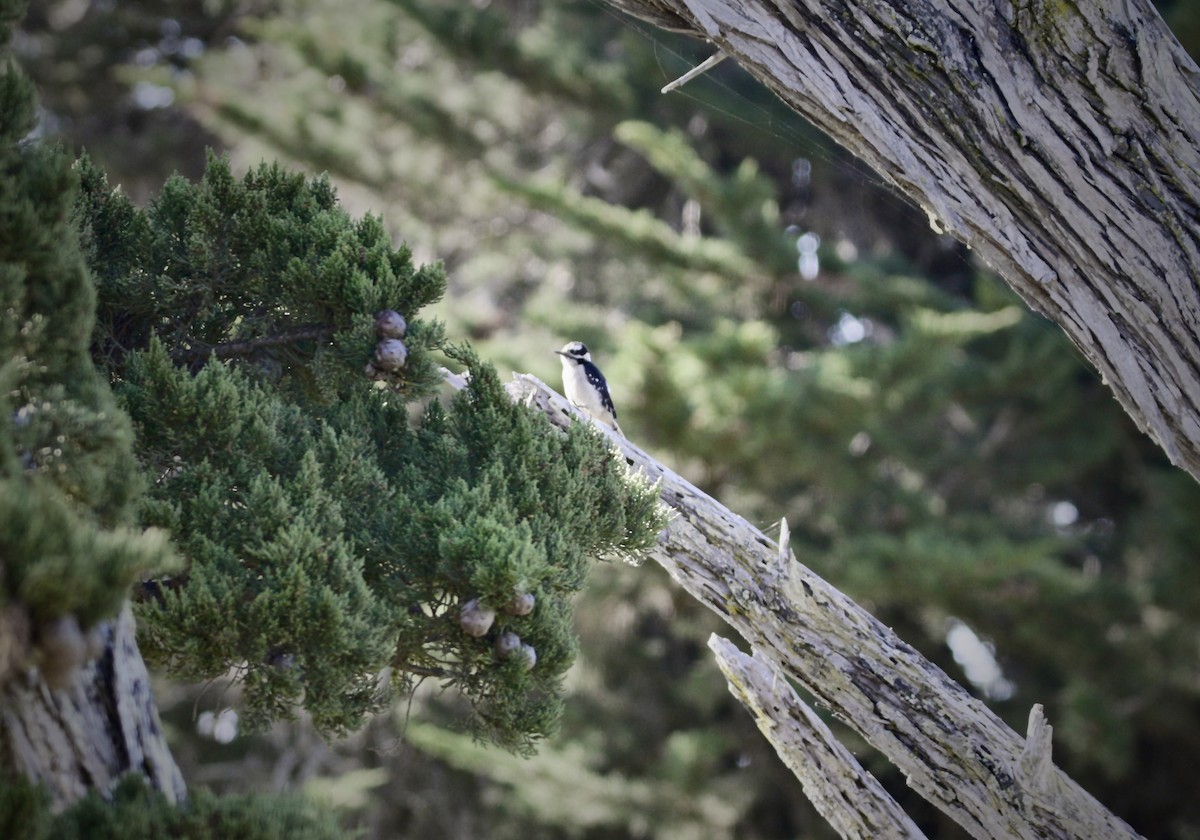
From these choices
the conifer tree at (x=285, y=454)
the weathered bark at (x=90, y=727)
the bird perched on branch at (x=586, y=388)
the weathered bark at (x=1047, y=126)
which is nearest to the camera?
the weathered bark at (x=90, y=727)

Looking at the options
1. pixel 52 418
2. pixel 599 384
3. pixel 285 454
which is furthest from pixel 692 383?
pixel 52 418

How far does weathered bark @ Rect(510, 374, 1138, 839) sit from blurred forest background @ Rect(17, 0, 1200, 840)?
4698mm

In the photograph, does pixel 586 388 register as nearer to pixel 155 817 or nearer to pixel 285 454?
pixel 285 454

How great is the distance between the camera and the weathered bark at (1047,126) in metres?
3.01

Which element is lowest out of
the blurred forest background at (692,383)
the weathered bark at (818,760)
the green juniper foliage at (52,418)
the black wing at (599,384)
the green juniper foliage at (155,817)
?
the blurred forest background at (692,383)

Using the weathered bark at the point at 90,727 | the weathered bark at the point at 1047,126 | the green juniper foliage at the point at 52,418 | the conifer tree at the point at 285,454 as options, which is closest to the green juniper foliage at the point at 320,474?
the conifer tree at the point at 285,454

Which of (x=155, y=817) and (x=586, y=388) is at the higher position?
(x=155, y=817)

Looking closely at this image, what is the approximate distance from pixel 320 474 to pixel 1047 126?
2.36 metres

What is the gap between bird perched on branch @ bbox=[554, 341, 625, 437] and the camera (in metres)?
6.79

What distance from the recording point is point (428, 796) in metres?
12.2

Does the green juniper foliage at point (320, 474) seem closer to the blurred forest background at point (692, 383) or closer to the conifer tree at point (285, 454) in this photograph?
the conifer tree at point (285, 454)

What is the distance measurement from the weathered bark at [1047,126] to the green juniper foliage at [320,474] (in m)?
1.32

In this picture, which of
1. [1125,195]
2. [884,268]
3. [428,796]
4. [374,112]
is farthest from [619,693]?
[1125,195]

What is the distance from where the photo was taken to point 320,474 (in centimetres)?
325
